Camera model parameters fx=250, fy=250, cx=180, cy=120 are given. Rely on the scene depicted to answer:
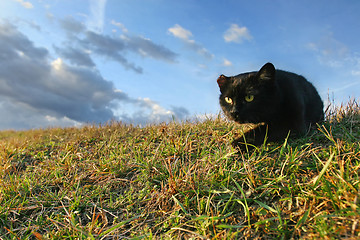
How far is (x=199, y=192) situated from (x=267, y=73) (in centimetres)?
192

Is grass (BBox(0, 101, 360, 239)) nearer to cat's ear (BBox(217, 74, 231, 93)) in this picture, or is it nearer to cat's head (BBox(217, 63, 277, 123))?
cat's head (BBox(217, 63, 277, 123))

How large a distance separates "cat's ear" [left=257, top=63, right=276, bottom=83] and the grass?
970mm

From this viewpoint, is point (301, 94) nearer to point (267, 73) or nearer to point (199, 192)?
point (267, 73)

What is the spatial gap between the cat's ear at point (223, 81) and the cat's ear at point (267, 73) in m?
0.55

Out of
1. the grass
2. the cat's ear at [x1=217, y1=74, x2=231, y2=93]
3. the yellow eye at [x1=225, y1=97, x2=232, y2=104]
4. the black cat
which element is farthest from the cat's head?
the grass

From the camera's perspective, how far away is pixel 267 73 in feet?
11.6

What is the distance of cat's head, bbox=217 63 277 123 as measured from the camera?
11.8ft

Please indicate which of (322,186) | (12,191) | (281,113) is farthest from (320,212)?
(12,191)

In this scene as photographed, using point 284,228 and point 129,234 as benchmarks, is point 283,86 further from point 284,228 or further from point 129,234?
point 129,234

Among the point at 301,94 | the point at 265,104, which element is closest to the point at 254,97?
the point at 265,104

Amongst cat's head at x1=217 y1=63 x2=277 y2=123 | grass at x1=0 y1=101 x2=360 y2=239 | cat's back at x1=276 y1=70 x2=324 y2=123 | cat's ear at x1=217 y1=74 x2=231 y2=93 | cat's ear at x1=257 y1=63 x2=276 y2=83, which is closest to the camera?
grass at x1=0 y1=101 x2=360 y2=239

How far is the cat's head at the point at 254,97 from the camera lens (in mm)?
3604

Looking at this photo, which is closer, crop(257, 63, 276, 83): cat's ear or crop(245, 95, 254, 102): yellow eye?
crop(257, 63, 276, 83): cat's ear

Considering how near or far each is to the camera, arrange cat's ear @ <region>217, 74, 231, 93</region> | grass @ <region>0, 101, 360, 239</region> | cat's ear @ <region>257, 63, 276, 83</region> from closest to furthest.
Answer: grass @ <region>0, 101, 360, 239</region>
cat's ear @ <region>257, 63, 276, 83</region>
cat's ear @ <region>217, 74, 231, 93</region>
